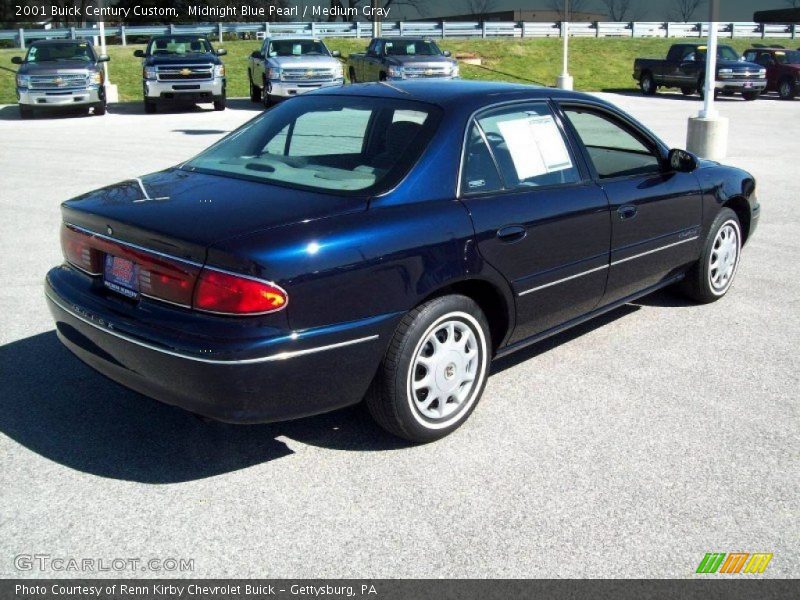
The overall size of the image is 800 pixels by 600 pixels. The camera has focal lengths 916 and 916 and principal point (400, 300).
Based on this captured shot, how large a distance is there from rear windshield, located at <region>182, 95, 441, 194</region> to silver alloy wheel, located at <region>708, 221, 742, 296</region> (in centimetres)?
274

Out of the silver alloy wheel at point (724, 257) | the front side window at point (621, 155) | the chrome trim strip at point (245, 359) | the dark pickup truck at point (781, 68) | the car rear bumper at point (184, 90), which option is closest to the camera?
the chrome trim strip at point (245, 359)

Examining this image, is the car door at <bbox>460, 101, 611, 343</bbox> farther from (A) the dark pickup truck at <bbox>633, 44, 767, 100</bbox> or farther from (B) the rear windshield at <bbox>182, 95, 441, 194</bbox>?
(A) the dark pickup truck at <bbox>633, 44, 767, 100</bbox>

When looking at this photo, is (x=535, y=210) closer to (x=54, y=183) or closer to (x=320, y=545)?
(x=320, y=545)

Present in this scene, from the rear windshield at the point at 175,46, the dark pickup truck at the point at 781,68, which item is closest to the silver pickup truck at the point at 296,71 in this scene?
the rear windshield at the point at 175,46

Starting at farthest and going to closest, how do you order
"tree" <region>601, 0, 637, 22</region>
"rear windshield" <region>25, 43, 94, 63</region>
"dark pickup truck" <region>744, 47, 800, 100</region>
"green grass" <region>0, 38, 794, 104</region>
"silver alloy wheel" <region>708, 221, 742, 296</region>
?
1. "tree" <region>601, 0, 637, 22</region>
2. "green grass" <region>0, 38, 794, 104</region>
3. "dark pickup truck" <region>744, 47, 800, 100</region>
4. "rear windshield" <region>25, 43, 94, 63</region>
5. "silver alloy wheel" <region>708, 221, 742, 296</region>

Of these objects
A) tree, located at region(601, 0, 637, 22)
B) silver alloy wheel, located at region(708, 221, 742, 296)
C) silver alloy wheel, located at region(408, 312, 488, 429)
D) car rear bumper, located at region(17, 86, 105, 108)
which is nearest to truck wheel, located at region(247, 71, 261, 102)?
car rear bumper, located at region(17, 86, 105, 108)

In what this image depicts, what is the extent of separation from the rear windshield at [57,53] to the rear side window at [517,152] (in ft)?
62.9

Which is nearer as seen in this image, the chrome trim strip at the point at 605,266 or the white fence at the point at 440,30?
the chrome trim strip at the point at 605,266

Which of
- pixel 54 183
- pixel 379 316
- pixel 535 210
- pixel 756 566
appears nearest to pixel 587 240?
pixel 535 210

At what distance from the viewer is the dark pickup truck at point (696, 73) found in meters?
28.8

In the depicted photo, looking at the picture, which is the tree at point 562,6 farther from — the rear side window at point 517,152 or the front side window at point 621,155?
the rear side window at point 517,152

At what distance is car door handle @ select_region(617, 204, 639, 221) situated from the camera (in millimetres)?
5145

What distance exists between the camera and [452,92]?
468 centimetres

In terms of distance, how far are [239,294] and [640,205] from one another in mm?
2750
